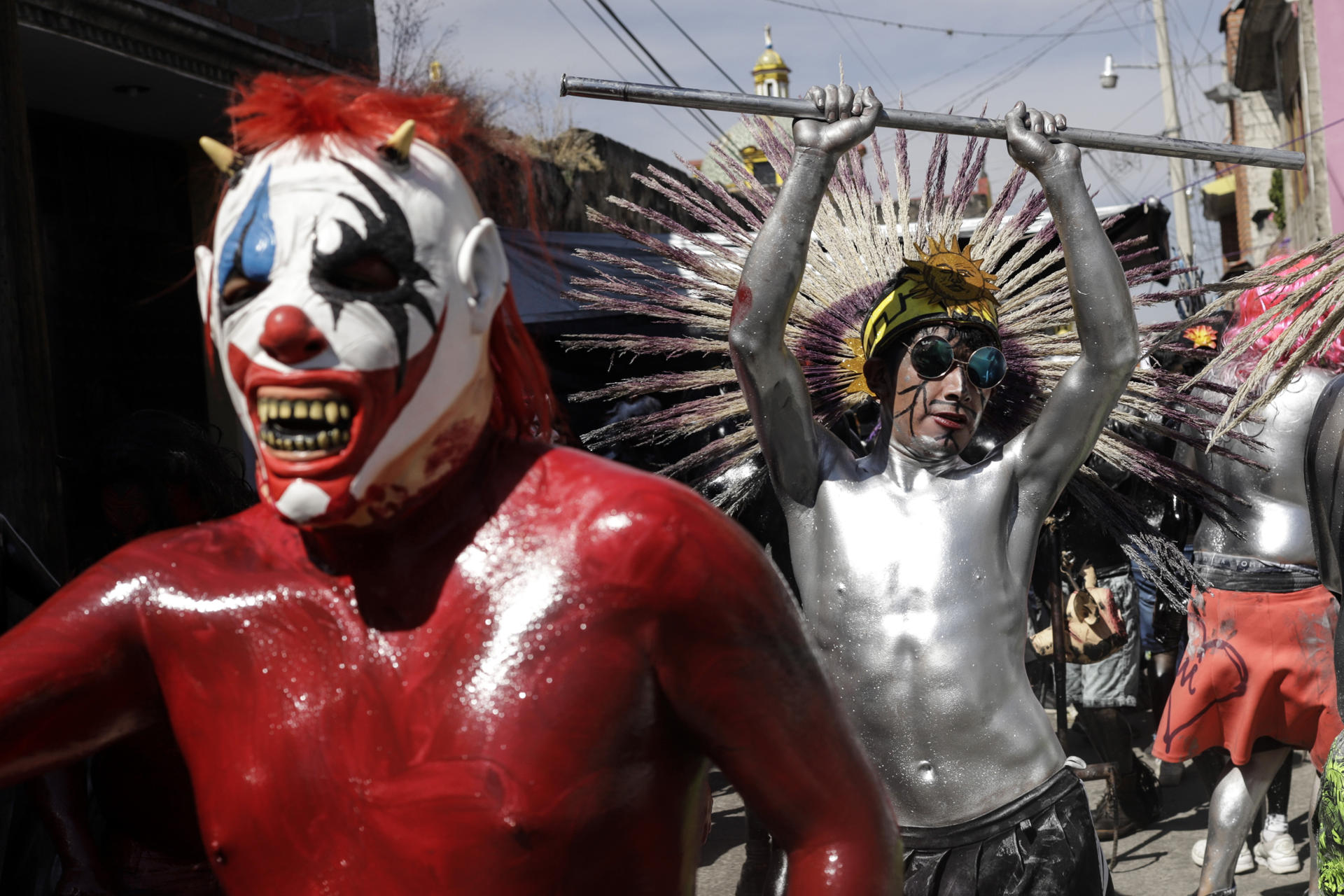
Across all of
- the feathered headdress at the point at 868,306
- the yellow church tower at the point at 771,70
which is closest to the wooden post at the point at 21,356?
the feathered headdress at the point at 868,306

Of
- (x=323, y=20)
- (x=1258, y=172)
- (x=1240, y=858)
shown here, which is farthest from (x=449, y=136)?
(x=1258, y=172)

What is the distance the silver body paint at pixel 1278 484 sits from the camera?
4.60 m

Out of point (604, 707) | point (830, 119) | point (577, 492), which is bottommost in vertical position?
point (604, 707)

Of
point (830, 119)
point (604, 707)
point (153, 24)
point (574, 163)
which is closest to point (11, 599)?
point (830, 119)

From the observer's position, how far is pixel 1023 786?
285 cm

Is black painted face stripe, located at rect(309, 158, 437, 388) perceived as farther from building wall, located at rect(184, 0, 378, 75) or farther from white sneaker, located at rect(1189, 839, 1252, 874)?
building wall, located at rect(184, 0, 378, 75)

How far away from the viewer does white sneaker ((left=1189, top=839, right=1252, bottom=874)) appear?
5383 mm

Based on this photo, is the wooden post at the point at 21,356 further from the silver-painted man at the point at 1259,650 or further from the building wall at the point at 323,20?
the building wall at the point at 323,20

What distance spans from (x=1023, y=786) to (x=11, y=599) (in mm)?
2065

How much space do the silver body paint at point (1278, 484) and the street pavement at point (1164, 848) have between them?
1056 mm

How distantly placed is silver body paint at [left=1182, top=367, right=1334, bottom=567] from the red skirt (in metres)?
0.15

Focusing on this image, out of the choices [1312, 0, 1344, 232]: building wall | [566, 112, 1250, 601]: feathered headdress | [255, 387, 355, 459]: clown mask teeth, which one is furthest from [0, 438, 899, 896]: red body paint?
[1312, 0, 1344, 232]: building wall

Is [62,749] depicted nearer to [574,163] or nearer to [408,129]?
[408,129]

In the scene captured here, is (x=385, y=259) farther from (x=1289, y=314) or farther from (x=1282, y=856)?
(x=1282, y=856)
